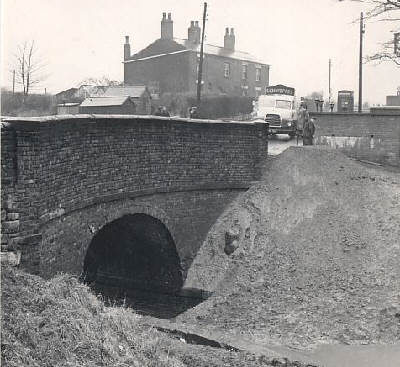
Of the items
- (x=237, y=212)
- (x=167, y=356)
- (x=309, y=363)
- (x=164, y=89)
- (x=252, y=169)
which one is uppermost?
(x=164, y=89)

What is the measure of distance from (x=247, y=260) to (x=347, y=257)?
2.56 metres

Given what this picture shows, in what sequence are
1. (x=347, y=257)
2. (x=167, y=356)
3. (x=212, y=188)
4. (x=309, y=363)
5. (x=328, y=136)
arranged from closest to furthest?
1. (x=167, y=356)
2. (x=309, y=363)
3. (x=347, y=257)
4. (x=212, y=188)
5. (x=328, y=136)

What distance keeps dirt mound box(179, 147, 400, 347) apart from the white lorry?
6.98 meters

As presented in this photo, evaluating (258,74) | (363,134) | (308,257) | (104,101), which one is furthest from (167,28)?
(308,257)

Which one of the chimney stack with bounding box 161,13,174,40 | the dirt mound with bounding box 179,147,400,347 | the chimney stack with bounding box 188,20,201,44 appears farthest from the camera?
the chimney stack with bounding box 188,20,201,44

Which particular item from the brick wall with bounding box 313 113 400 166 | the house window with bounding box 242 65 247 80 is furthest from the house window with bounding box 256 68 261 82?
the brick wall with bounding box 313 113 400 166

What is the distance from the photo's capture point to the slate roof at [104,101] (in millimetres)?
36925

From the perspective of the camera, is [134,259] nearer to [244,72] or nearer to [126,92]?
[126,92]

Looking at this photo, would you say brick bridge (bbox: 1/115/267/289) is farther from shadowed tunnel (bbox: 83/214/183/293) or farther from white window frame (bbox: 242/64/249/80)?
white window frame (bbox: 242/64/249/80)

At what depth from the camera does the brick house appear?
4778 cm

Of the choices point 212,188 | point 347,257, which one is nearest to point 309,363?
point 347,257

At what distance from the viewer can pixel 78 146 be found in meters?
10.8

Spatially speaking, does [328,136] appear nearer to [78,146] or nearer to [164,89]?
[78,146]

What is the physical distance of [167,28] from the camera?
1953 inches
